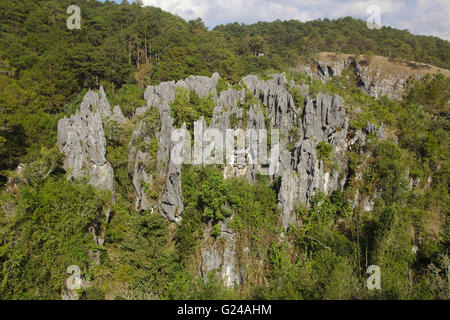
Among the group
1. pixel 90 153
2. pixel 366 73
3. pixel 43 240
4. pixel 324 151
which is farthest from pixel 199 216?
pixel 366 73

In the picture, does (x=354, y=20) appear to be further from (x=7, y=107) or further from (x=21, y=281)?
(x=21, y=281)

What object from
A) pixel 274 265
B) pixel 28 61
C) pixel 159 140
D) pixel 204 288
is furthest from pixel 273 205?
pixel 28 61

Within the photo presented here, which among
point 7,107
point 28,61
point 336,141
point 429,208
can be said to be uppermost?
point 28,61

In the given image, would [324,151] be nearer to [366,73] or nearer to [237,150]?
[237,150]

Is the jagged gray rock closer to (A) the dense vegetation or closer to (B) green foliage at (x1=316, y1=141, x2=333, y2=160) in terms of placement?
(A) the dense vegetation

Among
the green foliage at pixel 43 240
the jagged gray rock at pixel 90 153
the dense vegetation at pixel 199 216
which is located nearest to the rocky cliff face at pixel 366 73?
the dense vegetation at pixel 199 216

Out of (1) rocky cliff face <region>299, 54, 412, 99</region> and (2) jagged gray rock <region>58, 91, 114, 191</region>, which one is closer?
(2) jagged gray rock <region>58, 91, 114, 191</region>

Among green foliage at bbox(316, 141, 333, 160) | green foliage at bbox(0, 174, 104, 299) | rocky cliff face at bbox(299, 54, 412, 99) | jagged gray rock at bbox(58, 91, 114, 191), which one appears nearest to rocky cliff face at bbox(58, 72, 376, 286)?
jagged gray rock at bbox(58, 91, 114, 191)
